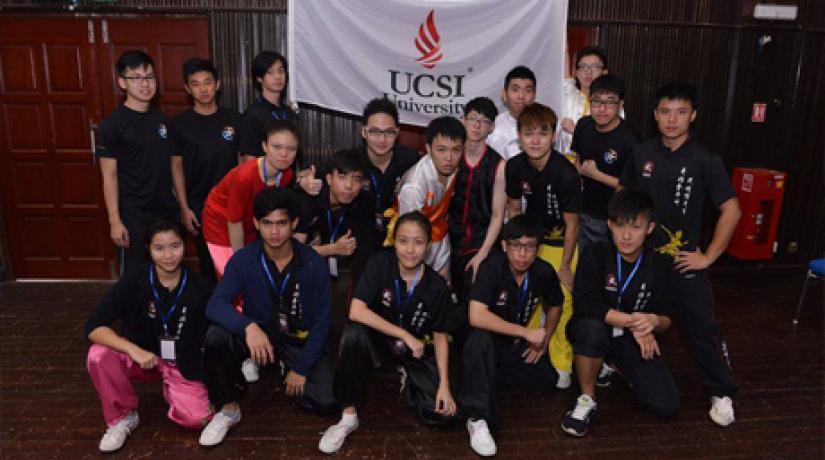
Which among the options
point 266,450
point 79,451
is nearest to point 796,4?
point 266,450

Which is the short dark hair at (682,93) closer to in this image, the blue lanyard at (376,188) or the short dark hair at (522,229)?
the short dark hair at (522,229)

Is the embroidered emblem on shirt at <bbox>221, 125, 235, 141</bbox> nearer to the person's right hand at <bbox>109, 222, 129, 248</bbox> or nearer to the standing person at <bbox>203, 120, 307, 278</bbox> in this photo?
the standing person at <bbox>203, 120, 307, 278</bbox>

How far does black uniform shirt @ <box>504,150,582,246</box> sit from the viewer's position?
3160 mm

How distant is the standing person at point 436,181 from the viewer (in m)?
3.12

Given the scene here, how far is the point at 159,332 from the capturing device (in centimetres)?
282

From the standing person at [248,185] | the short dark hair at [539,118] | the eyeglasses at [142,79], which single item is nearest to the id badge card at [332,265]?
the standing person at [248,185]

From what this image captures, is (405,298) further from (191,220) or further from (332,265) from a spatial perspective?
(191,220)

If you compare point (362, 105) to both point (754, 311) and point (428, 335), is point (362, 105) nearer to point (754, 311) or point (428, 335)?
point (428, 335)

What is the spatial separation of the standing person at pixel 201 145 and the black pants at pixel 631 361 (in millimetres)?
2368

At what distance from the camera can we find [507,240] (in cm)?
289

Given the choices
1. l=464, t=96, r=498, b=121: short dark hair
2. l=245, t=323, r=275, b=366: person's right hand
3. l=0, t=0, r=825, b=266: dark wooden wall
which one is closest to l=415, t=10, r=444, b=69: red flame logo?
l=0, t=0, r=825, b=266: dark wooden wall

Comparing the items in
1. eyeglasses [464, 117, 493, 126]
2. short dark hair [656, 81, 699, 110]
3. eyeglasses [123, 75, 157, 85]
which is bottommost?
eyeglasses [464, 117, 493, 126]

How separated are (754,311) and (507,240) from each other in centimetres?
292

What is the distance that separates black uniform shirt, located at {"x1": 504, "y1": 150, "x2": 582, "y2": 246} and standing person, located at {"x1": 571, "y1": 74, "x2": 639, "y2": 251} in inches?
12.8
